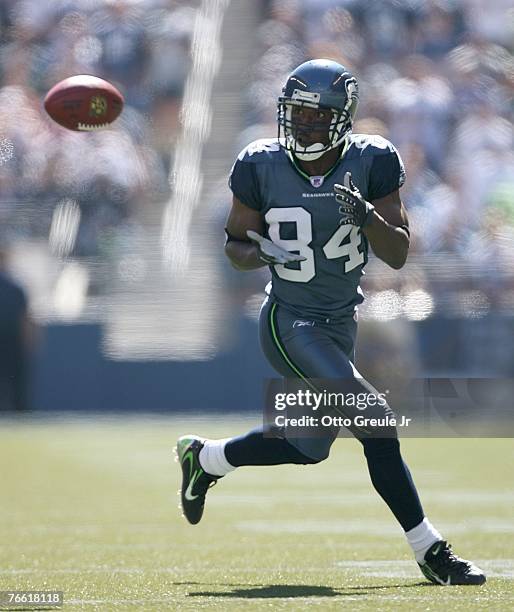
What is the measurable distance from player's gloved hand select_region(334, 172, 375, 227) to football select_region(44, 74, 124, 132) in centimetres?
232

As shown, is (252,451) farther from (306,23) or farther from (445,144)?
(306,23)

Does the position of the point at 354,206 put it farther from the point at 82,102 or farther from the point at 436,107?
the point at 436,107

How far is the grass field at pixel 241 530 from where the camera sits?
3326 mm

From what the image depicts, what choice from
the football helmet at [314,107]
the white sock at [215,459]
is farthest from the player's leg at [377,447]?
the football helmet at [314,107]

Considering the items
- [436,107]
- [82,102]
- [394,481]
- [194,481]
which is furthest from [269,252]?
[436,107]

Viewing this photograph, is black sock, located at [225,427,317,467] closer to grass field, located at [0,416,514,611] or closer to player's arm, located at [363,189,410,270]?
grass field, located at [0,416,514,611]

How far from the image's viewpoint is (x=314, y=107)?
12.3 ft

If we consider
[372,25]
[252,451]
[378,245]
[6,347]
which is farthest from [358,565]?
A: [372,25]

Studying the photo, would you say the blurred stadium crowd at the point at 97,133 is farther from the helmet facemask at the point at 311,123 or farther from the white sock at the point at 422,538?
the white sock at the point at 422,538

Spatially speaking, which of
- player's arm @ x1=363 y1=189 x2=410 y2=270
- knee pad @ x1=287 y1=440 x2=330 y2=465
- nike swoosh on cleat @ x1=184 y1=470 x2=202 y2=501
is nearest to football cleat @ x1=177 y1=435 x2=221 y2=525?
nike swoosh on cleat @ x1=184 y1=470 x2=202 y2=501

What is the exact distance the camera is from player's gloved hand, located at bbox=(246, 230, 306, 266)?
3666 millimetres

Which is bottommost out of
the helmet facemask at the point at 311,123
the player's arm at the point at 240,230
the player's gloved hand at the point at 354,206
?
the player's arm at the point at 240,230

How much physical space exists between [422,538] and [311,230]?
0.94 metres

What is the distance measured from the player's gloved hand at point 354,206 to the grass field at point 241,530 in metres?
0.98
